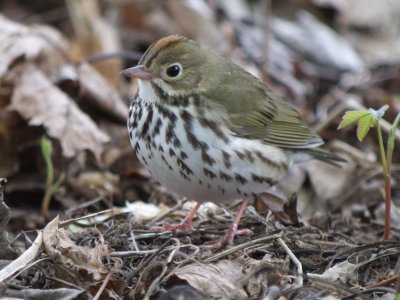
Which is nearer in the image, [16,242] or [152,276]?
[152,276]

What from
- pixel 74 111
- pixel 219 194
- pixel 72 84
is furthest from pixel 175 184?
pixel 72 84

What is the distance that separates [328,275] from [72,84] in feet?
11.0

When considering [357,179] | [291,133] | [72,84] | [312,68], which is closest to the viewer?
[291,133]

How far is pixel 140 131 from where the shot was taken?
4461 mm

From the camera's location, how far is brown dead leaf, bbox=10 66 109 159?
595 centimetres

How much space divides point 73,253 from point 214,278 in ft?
2.25

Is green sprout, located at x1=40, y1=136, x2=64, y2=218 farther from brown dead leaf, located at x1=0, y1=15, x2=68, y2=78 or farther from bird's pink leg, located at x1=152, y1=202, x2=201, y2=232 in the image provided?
brown dead leaf, located at x1=0, y1=15, x2=68, y2=78

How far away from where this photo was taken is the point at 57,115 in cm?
614

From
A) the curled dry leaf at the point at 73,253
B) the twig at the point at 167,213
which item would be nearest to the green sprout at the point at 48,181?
the twig at the point at 167,213

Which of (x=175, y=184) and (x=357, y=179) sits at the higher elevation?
(x=175, y=184)

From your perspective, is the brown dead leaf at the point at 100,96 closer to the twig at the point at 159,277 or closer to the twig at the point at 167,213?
the twig at the point at 167,213

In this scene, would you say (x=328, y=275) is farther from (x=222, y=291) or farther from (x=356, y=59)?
(x=356, y=59)

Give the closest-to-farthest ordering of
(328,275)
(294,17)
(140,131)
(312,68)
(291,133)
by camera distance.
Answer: (328,275) < (140,131) < (291,133) < (312,68) < (294,17)

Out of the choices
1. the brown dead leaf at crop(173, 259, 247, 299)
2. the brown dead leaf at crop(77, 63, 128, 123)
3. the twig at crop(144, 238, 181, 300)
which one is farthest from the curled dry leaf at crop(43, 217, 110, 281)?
the brown dead leaf at crop(77, 63, 128, 123)
